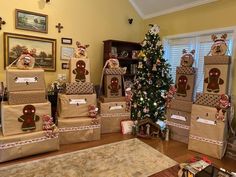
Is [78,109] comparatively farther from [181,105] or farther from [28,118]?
[181,105]

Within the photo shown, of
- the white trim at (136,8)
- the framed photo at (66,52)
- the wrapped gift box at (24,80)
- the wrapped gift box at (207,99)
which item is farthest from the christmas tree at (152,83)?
the wrapped gift box at (24,80)

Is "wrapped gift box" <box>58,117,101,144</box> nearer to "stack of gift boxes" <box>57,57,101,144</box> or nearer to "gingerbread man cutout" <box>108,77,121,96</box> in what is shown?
"stack of gift boxes" <box>57,57,101,144</box>

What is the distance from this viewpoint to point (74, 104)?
3.20m

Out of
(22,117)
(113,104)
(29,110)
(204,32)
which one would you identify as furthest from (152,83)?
(22,117)

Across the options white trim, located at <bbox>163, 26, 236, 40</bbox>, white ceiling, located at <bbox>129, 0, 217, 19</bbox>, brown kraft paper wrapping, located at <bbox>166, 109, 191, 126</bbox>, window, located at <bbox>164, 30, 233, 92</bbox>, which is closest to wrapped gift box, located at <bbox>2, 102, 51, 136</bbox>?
brown kraft paper wrapping, located at <bbox>166, 109, 191, 126</bbox>

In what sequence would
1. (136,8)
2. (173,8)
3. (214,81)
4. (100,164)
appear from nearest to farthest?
(100,164) < (214,81) < (173,8) < (136,8)

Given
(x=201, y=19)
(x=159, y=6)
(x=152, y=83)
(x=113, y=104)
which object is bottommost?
(x=113, y=104)

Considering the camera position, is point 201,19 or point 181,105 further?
point 201,19

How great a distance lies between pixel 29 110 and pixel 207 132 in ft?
8.45

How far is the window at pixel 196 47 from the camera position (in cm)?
356

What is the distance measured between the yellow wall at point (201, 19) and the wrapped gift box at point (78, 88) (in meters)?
2.16

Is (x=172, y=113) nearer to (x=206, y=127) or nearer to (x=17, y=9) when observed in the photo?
(x=206, y=127)

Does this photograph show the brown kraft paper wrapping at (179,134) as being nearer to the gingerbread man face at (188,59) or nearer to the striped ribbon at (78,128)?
the gingerbread man face at (188,59)

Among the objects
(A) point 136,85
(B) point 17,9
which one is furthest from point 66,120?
(B) point 17,9
